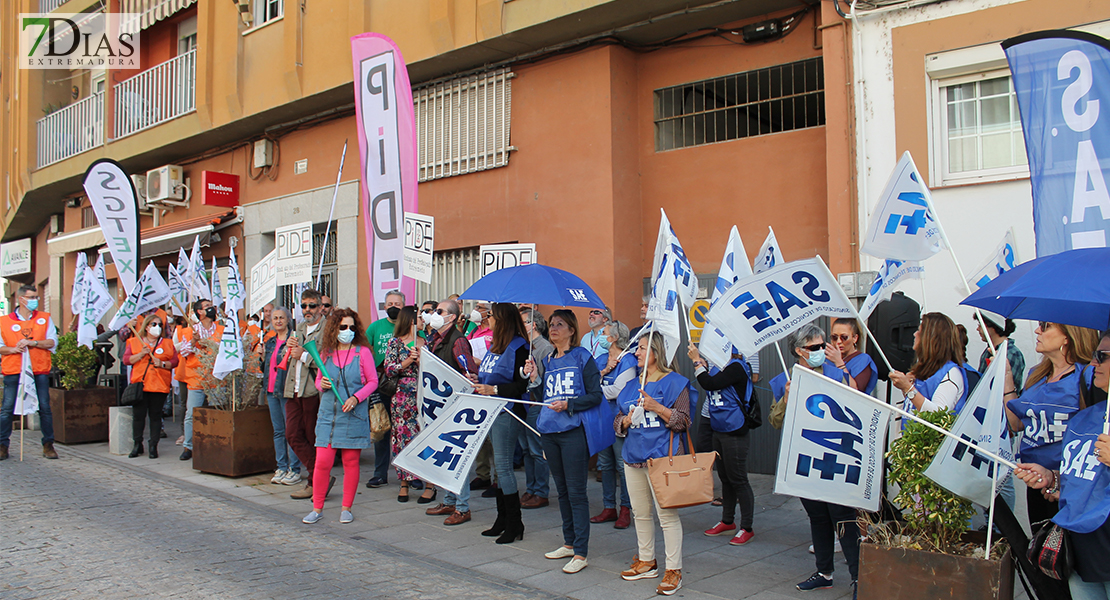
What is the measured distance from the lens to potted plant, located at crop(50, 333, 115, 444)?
1201cm

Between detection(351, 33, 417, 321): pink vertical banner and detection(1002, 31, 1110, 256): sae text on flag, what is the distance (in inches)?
239

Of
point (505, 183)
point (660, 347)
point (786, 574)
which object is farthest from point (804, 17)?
point (786, 574)

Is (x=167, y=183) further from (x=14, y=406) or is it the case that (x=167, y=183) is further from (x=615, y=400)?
(x=615, y=400)

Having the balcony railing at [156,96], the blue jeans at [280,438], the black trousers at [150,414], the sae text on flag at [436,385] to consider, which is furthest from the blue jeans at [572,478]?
the balcony railing at [156,96]

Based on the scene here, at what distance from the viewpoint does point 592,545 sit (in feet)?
22.0

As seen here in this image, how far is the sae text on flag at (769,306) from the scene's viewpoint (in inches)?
210

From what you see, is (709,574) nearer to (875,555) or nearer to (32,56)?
(875,555)

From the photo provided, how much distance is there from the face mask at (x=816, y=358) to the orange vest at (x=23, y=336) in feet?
32.1

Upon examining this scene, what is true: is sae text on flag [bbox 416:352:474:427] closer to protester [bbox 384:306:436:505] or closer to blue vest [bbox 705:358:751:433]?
protester [bbox 384:306:436:505]

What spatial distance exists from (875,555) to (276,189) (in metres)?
14.2

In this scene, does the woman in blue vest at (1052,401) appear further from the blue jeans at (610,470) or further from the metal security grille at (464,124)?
the metal security grille at (464,124)

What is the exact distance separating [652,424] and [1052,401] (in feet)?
A: 7.81

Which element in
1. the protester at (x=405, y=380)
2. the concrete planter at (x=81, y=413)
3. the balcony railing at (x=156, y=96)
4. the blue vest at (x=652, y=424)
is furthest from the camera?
the balcony railing at (x=156, y=96)

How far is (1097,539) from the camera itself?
3643mm
